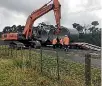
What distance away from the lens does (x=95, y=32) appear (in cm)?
4297

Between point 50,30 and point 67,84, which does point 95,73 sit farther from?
point 50,30

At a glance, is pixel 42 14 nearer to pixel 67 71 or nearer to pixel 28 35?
pixel 28 35

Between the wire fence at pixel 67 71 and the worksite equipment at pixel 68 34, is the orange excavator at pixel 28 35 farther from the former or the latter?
the wire fence at pixel 67 71

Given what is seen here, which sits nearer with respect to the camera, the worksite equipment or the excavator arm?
the excavator arm

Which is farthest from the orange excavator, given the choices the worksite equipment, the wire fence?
the wire fence

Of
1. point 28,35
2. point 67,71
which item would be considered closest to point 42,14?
point 28,35

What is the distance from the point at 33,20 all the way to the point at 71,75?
27416 mm

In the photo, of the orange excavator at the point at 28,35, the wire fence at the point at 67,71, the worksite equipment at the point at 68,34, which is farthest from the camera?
the worksite equipment at the point at 68,34

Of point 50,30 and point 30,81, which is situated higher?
point 50,30

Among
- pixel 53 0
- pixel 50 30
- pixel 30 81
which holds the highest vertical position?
pixel 53 0

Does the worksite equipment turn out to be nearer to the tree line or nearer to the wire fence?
the tree line

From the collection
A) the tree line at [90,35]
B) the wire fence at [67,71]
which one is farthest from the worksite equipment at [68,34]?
the wire fence at [67,71]

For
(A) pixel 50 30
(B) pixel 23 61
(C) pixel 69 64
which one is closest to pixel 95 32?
(A) pixel 50 30

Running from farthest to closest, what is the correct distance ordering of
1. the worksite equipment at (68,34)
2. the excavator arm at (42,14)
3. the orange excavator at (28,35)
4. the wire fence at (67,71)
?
the worksite equipment at (68,34) < the orange excavator at (28,35) < the excavator arm at (42,14) < the wire fence at (67,71)
